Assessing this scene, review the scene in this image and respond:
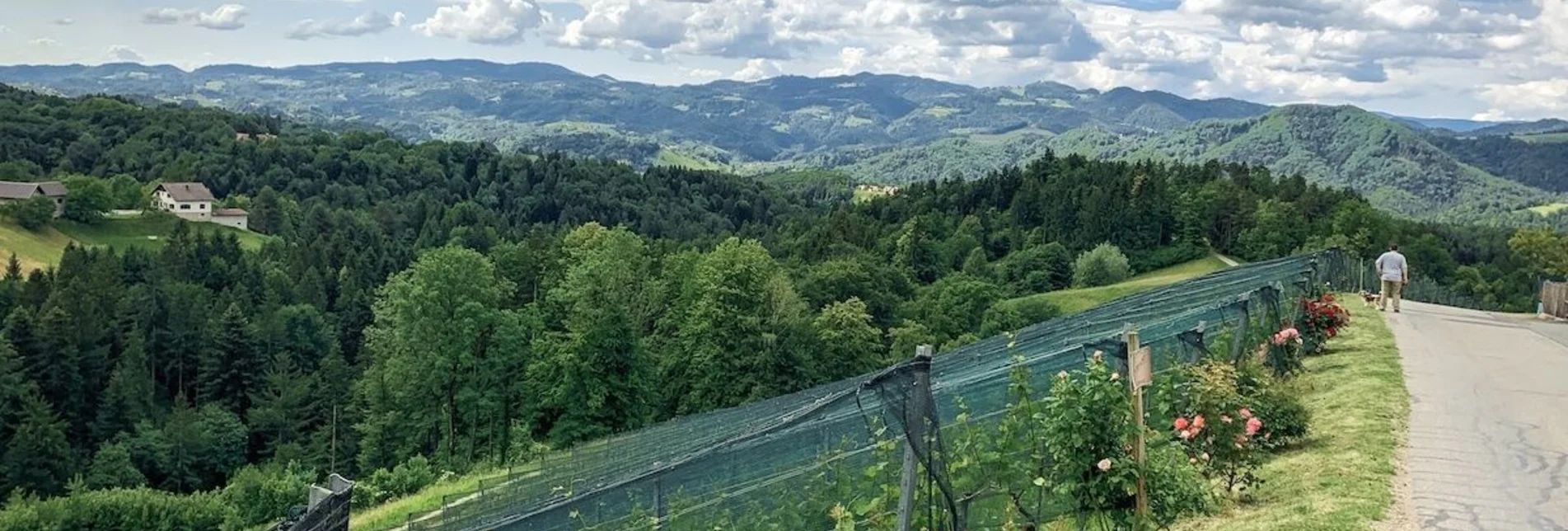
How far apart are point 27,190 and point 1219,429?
134067 millimetres

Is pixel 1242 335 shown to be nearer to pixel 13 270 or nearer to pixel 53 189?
pixel 13 270

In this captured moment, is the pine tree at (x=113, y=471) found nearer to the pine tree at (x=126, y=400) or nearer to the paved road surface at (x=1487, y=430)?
the pine tree at (x=126, y=400)

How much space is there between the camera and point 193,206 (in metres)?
131

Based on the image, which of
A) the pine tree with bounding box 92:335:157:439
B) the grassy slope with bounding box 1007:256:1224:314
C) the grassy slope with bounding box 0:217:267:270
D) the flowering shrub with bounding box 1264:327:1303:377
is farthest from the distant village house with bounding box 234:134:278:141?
the flowering shrub with bounding box 1264:327:1303:377

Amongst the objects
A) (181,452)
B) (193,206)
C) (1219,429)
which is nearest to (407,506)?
(1219,429)

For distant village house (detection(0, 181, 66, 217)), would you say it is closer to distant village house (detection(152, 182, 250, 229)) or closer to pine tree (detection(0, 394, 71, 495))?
distant village house (detection(152, 182, 250, 229))

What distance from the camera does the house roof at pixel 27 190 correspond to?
110812 mm

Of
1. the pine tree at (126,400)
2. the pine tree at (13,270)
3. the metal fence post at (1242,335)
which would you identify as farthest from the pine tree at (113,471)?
the metal fence post at (1242,335)

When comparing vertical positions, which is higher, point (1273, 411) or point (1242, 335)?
point (1242, 335)

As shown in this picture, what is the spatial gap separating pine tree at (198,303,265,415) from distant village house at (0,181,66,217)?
50.0 meters

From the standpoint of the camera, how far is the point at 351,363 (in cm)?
8612

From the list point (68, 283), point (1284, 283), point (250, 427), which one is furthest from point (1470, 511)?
point (68, 283)

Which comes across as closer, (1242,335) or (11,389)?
(1242,335)

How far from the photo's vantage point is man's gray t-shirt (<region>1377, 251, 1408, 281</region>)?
2859 centimetres
